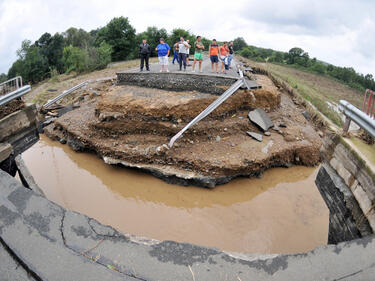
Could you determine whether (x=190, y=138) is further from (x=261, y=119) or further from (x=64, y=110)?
(x=64, y=110)

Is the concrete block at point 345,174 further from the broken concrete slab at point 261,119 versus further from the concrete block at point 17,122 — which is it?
the broken concrete slab at point 261,119

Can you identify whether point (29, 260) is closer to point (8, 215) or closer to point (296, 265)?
point (8, 215)

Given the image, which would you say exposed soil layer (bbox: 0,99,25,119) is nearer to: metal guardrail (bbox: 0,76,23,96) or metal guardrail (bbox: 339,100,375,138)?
metal guardrail (bbox: 0,76,23,96)

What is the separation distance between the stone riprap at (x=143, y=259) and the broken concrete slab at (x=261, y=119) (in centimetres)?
742

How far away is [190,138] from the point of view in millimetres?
8797

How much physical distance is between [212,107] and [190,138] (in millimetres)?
1332

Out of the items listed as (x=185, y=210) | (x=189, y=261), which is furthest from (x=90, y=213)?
(x=189, y=261)

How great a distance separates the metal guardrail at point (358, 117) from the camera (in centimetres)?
273

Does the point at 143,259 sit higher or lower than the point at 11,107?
lower

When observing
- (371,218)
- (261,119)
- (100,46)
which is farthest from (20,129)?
(100,46)

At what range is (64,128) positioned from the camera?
10922 mm

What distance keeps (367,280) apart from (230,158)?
6.21 meters

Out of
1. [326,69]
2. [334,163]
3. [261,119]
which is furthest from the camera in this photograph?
[326,69]

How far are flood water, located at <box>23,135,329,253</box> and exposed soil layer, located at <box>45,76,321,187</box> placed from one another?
434 millimetres
